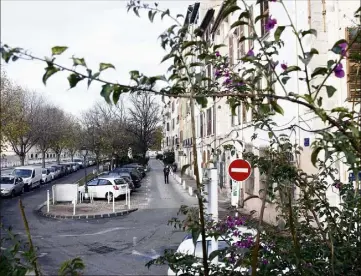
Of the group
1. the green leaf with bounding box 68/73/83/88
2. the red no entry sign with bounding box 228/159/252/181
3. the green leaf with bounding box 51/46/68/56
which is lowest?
the red no entry sign with bounding box 228/159/252/181

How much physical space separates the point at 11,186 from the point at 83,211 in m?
9.29

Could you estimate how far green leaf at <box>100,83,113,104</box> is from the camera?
182 centimetres

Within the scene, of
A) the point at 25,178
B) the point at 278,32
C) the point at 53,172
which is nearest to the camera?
the point at 278,32

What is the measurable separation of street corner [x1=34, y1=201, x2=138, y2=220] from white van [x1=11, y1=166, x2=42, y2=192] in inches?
352

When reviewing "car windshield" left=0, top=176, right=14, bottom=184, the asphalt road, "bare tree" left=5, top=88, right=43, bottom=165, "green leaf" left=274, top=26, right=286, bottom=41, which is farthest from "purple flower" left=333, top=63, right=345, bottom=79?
"bare tree" left=5, top=88, right=43, bottom=165

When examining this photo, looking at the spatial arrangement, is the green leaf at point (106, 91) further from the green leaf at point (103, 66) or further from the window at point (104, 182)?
the window at point (104, 182)

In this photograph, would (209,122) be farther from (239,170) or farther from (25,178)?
(239,170)

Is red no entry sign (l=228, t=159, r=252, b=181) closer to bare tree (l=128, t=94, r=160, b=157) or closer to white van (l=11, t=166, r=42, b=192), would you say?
white van (l=11, t=166, r=42, b=192)

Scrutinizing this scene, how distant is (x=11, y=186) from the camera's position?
2752 centimetres

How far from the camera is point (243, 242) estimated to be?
10.1 ft

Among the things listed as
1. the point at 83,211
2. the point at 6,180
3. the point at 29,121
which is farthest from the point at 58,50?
the point at 29,121

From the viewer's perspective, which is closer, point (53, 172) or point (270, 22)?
point (270, 22)

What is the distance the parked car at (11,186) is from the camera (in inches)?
1059

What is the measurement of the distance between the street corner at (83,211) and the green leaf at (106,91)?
18.1 meters
